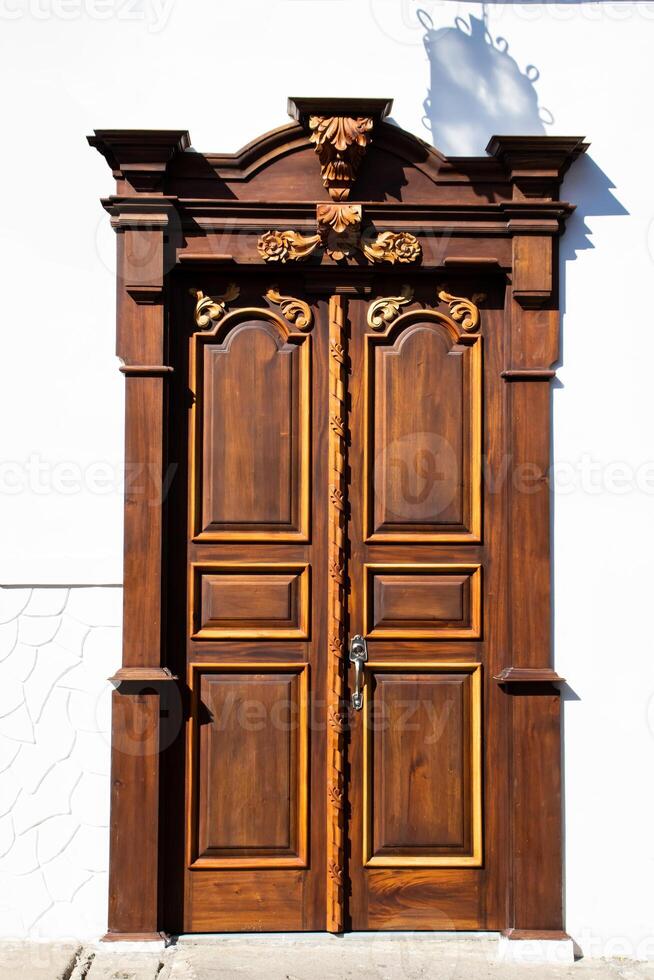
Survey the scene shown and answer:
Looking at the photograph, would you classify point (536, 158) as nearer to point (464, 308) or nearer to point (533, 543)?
point (464, 308)

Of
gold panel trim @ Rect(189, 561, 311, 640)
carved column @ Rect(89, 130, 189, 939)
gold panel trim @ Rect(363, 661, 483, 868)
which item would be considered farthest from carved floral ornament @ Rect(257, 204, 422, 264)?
gold panel trim @ Rect(363, 661, 483, 868)

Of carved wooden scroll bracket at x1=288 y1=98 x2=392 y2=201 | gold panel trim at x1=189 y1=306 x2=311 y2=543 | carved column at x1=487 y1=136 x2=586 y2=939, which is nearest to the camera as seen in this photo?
carved wooden scroll bracket at x1=288 y1=98 x2=392 y2=201

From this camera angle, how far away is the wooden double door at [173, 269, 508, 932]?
3902 millimetres

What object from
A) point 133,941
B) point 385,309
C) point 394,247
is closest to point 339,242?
point 394,247

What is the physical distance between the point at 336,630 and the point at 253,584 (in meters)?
0.38

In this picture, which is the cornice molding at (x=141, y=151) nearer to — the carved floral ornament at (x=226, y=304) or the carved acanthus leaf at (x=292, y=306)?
the carved floral ornament at (x=226, y=304)

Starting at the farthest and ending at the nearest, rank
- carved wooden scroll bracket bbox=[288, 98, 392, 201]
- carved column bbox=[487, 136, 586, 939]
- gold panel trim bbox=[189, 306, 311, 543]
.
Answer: gold panel trim bbox=[189, 306, 311, 543]
carved column bbox=[487, 136, 586, 939]
carved wooden scroll bracket bbox=[288, 98, 392, 201]

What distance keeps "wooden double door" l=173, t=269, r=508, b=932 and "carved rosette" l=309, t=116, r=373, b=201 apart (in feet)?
1.23

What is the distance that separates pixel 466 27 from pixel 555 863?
336 centimetres

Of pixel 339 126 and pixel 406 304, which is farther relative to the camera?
pixel 406 304

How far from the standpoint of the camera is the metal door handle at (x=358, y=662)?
3.90 meters

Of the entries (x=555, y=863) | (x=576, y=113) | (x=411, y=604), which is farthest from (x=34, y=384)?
(x=555, y=863)

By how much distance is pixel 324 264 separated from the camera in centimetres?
390

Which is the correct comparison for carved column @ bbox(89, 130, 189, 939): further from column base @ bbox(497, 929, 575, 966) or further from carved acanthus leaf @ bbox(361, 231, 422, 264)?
column base @ bbox(497, 929, 575, 966)
